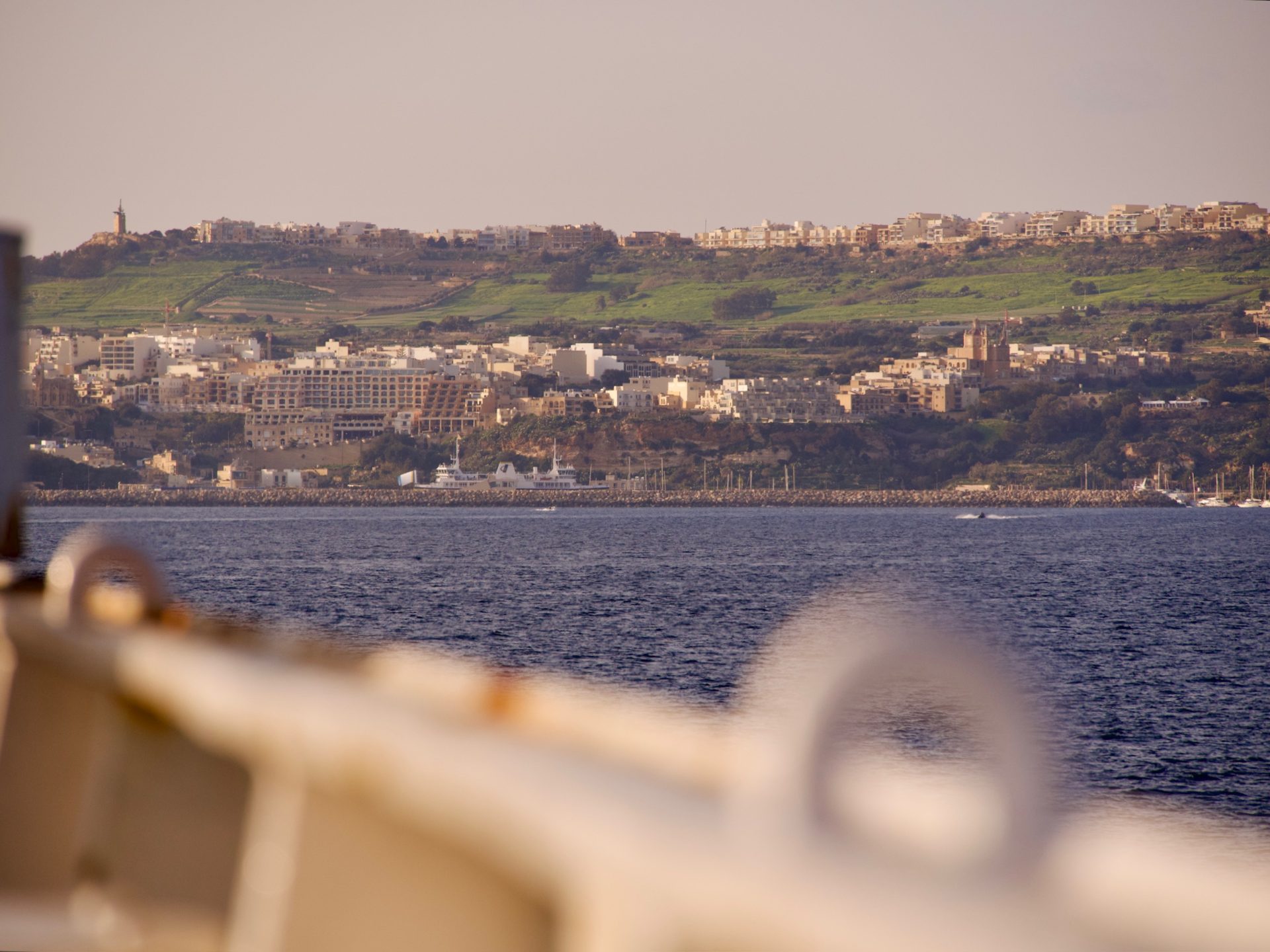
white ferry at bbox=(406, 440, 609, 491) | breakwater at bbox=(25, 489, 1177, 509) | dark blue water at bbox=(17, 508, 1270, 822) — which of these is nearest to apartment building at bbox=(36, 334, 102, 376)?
breakwater at bbox=(25, 489, 1177, 509)

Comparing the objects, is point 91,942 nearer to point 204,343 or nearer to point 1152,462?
point 1152,462

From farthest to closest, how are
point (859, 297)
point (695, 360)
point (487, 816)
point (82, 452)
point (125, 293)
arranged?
1. point (859, 297)
2. point (125, 293)
3. point (695, 360)
4. point (82, 452)
5. point (487, 816)

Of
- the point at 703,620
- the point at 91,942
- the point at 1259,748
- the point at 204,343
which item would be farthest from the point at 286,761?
the point at 204,343

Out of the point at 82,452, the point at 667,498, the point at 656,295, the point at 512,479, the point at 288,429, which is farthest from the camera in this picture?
the point at 656,295

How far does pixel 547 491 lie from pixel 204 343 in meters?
35.7

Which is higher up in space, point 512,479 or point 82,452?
point 82,452

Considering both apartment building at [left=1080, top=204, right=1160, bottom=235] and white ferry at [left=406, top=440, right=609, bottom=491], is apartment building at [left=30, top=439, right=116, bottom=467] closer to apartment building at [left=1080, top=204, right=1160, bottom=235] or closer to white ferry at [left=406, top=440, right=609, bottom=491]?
white ferry at [left=406, top=440, right=609, bottom=491]

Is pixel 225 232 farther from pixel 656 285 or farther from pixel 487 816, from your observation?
pixel 487 816

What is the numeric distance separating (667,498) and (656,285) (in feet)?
157

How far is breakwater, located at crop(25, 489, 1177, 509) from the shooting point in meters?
100

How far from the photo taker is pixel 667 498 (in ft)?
330

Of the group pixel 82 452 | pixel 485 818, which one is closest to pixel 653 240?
pixel 82 452

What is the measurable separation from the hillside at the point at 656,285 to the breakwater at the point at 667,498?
27.5 metres

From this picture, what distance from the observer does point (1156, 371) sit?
108 metres
